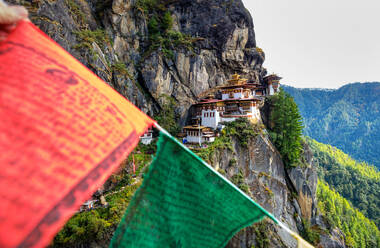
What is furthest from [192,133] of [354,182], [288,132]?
[354,182]

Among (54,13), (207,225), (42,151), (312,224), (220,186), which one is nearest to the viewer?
(42,151)

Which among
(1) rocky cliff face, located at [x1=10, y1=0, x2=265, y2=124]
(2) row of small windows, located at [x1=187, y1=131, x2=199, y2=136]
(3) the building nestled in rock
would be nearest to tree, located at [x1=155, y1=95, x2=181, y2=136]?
(1) rocky cliff face, located at [x1=10, y1=0, x2=265, y2=124]

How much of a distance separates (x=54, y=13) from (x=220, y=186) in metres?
18.7

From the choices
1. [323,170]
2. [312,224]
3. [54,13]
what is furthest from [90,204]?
[323,170]

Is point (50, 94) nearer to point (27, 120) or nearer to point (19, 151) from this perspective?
point (27, 120)

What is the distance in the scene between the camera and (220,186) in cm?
162

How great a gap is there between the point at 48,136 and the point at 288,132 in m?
21.1

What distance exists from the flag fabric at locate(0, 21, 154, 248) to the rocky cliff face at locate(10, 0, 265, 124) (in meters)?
15.4

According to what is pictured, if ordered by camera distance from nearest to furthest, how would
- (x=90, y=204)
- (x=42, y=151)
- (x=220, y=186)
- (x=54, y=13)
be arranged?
(x=42, y=151), (x=220, y=186), (x=90, y=204), (x=54, y=13)

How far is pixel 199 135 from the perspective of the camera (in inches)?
607

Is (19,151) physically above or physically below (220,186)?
above

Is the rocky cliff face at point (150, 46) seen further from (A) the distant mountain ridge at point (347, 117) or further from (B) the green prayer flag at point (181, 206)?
(A) the distant mountain ridge at point (347, 117)

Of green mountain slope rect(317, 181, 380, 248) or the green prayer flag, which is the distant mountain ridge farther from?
the green prayer flag

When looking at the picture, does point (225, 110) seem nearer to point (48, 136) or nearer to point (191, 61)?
point (191, 61)
